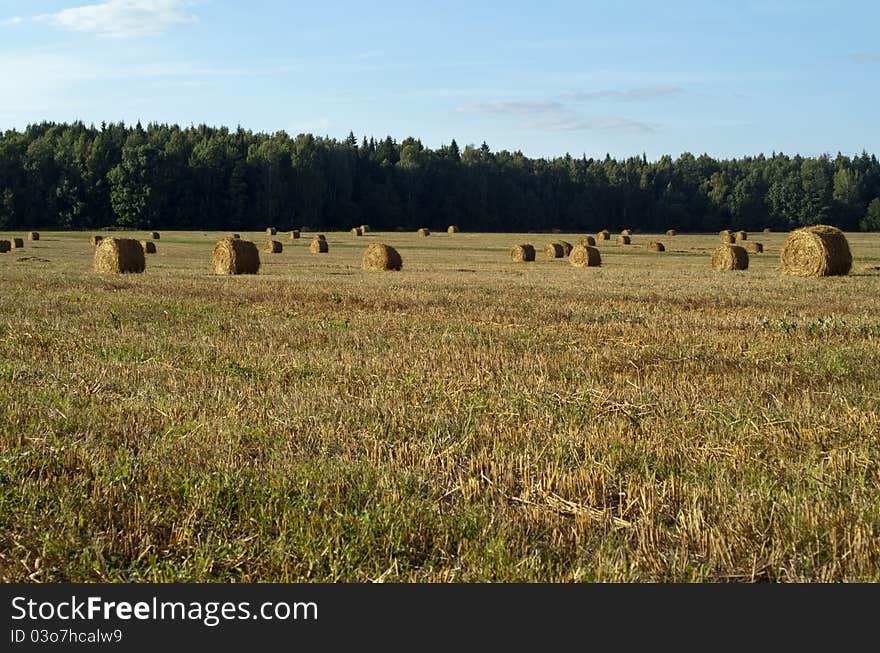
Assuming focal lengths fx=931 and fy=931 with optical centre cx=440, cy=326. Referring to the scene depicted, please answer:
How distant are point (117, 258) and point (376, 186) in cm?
9960

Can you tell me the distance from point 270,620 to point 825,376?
6.85m

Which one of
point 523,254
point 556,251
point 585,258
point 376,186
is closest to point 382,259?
point 585,258

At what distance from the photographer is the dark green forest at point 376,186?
3979 inches

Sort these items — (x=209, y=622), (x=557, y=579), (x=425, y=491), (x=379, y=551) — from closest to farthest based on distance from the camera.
A: (x=209, y=622) → (x=557, y=579) → (x=379, y=551) → (x=425, y=491)

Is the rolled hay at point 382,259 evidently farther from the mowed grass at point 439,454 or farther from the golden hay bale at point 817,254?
the mowed grass at point 439,454

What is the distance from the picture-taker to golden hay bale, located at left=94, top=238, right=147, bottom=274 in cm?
2839

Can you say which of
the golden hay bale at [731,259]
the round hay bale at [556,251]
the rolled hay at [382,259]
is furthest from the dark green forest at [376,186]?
the golden hay bale at [731,259]

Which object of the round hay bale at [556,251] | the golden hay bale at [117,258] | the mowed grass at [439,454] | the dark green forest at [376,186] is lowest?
the mowed grass at [439,454]

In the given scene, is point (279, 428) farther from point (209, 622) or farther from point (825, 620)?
point (825, 620)

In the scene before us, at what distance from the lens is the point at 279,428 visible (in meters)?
6.69

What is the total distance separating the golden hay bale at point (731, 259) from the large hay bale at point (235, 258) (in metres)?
16.3

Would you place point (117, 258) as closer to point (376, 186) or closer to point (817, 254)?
point (817, 254)

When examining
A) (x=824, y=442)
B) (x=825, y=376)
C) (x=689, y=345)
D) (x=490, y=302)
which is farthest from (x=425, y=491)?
(x=490, y=302)

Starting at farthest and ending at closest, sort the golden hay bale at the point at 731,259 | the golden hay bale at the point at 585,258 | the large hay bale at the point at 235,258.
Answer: the golden hay bale at the point at 585,258 → the golden hay bale at the point at 731,259 → the large hay bale at the point at 235,258
